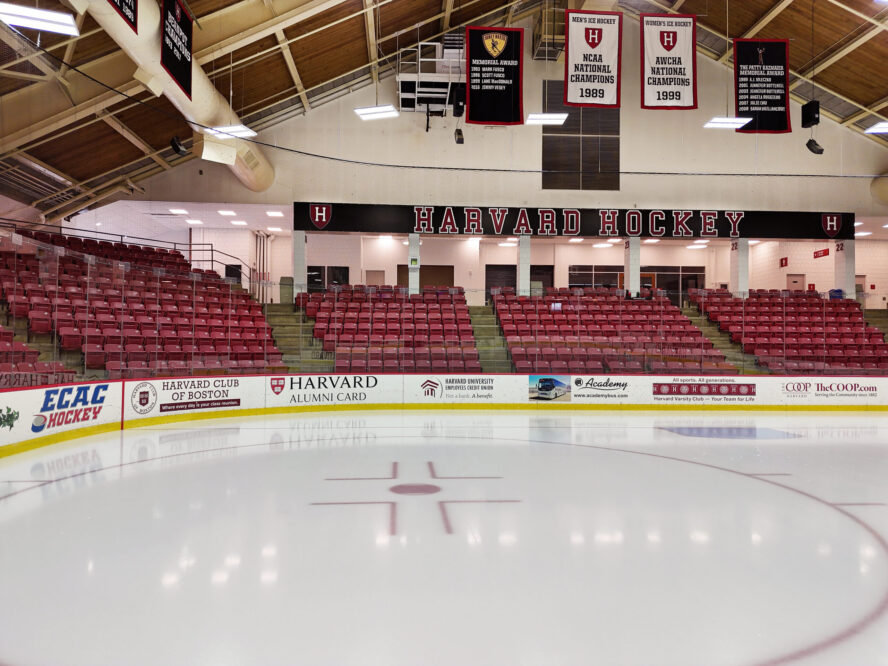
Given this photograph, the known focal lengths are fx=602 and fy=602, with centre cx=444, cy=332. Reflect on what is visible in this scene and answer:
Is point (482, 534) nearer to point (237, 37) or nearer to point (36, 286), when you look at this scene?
point (36, 286)

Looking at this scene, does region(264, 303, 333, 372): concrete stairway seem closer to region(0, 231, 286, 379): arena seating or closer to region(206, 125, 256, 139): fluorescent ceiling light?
region(0, 231, 286, 379): arena seating

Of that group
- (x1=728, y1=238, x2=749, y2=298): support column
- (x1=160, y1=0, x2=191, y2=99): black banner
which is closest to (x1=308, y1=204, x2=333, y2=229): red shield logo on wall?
(x1=160, y1=0, x2=191, y2=99): black banner

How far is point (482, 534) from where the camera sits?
16.0ft

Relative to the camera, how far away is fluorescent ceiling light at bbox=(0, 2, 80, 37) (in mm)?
7406

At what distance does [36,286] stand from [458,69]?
41.0ft

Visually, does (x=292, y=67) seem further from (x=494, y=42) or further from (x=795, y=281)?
(x=795, y=281)

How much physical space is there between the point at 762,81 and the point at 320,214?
1373cm

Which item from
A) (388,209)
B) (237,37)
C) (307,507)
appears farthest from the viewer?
(388,209)

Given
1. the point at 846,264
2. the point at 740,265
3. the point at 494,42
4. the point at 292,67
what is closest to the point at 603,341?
the point at 494,42

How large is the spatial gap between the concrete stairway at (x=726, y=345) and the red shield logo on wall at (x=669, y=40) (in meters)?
7.99

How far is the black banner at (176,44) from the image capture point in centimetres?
931

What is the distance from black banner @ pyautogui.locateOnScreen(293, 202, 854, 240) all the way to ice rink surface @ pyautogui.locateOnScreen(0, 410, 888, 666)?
532 inches

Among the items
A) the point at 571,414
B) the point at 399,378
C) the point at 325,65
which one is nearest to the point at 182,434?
the point at 399,378

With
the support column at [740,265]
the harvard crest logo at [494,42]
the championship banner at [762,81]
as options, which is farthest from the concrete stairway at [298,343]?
the support column at [740,265]
